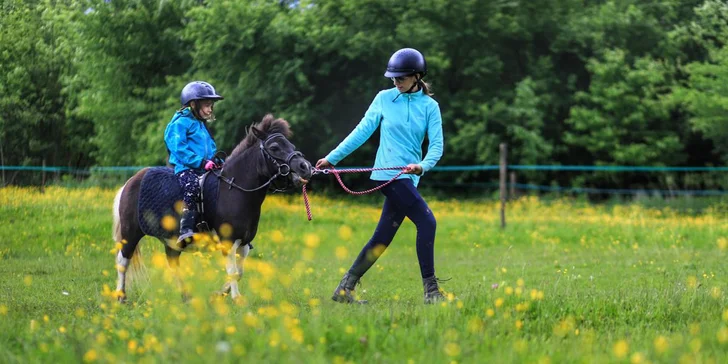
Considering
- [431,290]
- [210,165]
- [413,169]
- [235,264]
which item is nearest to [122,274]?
[235,264]

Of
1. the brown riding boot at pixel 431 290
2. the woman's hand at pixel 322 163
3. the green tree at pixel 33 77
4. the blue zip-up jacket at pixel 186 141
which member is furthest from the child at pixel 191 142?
the green tree at pixel 33 77

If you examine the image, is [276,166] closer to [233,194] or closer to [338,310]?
[233,194]

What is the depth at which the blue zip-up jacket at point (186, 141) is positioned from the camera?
312 inches

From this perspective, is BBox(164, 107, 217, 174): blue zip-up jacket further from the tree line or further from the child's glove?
the tree line

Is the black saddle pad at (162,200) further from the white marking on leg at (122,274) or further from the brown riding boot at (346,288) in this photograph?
the brown riding boot at (346,288)

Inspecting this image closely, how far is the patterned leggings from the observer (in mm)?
7867

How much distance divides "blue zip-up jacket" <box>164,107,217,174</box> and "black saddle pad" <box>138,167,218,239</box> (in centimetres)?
17

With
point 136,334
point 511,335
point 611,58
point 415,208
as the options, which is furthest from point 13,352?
point 611,58

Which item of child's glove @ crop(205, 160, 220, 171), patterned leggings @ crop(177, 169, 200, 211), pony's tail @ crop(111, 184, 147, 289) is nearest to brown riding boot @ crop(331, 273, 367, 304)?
patterned leggings @ crop(177, 169, 200, 211)

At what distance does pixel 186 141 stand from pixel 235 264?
1.24 m

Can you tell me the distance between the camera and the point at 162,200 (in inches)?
318

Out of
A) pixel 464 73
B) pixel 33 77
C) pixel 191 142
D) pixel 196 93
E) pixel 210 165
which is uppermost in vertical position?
pixel 464 73

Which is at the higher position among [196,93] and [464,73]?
[464,73]

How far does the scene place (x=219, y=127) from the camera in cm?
2834
